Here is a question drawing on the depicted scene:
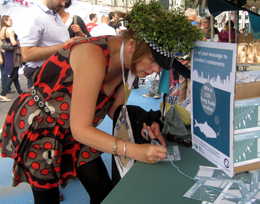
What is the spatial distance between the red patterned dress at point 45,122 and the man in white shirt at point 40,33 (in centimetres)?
65

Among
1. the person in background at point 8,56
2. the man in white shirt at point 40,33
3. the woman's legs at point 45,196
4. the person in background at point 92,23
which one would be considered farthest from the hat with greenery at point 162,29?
the person in background at point 92,23

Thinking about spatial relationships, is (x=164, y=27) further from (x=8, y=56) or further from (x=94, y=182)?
(x=8, y=56)

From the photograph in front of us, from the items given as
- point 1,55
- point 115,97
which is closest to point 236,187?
point 115,97

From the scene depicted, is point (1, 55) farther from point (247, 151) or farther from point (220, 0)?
point (247, 151)

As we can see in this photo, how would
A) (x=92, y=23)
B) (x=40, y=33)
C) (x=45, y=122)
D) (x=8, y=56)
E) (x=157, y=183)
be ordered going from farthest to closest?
(x=92, y=23) < (x=8, y=56) < (x=40, y=33) < (x=45, y=122) < (x=157, y=183)

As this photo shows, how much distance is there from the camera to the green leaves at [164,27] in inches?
35.7

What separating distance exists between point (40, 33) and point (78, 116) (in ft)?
3.74

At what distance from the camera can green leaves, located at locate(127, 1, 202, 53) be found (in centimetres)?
91

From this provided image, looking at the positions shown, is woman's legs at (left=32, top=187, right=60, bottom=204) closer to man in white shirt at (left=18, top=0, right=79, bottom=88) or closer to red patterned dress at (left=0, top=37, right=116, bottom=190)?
red patterned dress at (left=0, top=37, right=116, bottom=190)

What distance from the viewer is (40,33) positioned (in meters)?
1.75

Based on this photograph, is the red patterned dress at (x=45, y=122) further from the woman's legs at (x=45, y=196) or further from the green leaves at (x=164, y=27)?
the green leaves at (x=164, y=27)

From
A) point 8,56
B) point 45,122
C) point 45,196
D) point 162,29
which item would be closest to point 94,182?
point 45,196

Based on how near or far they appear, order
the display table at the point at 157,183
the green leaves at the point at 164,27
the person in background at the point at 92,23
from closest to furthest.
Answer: the display table at the point at 157,183 → the green leaves at the point at 164,27 → the person in background at the point at 92,23

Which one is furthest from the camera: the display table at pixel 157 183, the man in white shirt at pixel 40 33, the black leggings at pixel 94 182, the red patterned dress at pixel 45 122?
the man in white shirt at pixel 40 33
